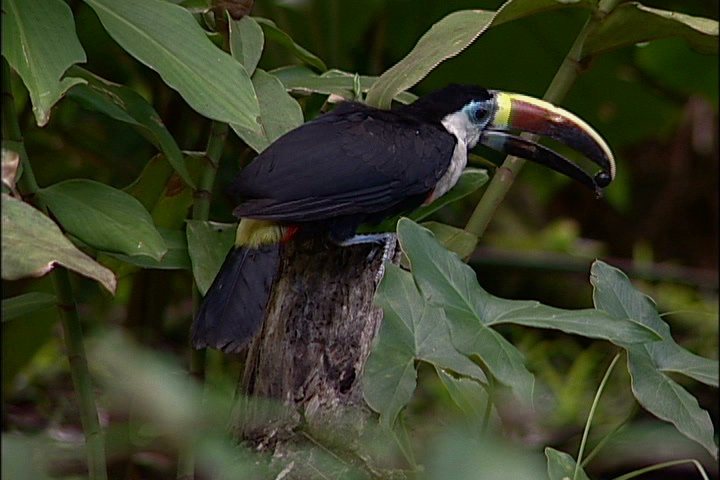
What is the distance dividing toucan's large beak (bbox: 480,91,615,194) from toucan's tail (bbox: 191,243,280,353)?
603 mm

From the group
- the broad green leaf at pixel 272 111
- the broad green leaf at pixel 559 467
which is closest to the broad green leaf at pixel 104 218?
the broad green leaf at pixel 272 111

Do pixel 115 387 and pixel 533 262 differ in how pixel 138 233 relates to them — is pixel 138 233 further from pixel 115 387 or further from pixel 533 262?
pixel 533 262

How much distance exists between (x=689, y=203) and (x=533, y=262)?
170cm

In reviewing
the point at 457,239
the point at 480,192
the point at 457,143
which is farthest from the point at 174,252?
the point at 480,192

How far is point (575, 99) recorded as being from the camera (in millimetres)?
3414

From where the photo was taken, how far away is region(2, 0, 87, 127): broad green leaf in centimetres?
154

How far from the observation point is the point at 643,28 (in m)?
2.00

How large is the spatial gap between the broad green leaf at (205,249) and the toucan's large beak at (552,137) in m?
0.61

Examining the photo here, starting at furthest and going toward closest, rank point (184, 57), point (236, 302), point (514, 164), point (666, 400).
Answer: point (514, 164) < point (236, 302) < point (184, 57) < point (666, 400)

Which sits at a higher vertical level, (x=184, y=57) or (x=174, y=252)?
(x=184, y=57)

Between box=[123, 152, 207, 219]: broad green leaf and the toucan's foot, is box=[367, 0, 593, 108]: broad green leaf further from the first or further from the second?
box=[123, 152, 207, 219]: broad green leaf

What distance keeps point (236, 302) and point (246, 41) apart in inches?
16.6

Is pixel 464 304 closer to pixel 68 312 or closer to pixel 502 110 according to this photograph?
pixel 68 312

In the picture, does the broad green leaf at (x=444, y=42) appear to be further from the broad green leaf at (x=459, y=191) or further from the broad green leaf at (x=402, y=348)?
the broad green leaf at (x=402, y=348)
